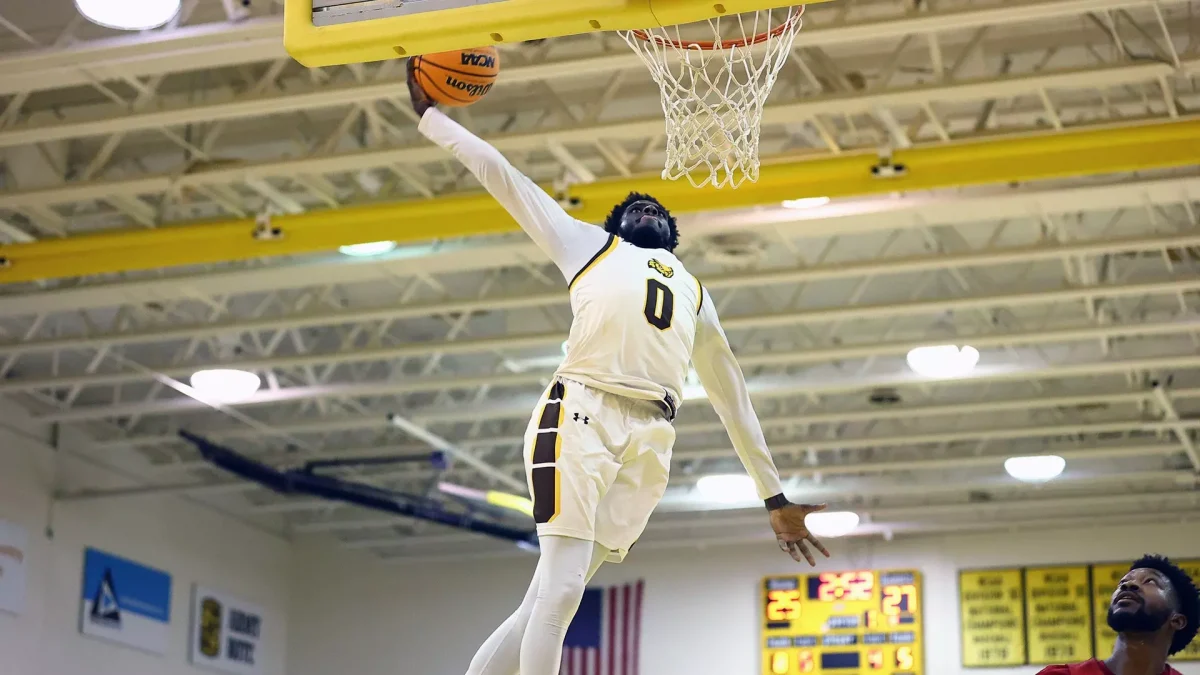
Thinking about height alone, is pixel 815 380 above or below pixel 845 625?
above

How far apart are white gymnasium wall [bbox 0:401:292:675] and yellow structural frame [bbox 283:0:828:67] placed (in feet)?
45.5

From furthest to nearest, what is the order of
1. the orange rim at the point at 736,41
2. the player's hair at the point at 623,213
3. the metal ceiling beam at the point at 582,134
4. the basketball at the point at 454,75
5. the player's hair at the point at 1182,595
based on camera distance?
1. the metal ceiling beam at the point at 582,134
2. the orange rim at the point at 736,41
3. the basketball at the point at 454,75
4. the player's hair at the point at 623,213
5. the player's hair at the point at 1182,595

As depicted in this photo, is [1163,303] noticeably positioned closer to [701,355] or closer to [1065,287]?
[1065,287]

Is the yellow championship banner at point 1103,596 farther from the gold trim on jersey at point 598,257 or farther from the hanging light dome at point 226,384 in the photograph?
the gold trim on jersey at point 598,257

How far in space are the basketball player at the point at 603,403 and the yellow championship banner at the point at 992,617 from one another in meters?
15.9

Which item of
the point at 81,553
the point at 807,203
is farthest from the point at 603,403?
the point at 81,553

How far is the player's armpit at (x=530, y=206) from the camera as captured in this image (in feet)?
19.4

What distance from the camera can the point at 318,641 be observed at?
24.2m

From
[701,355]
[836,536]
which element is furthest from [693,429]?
[701,355]

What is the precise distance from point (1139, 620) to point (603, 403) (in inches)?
77.9

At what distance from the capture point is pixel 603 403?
566cm

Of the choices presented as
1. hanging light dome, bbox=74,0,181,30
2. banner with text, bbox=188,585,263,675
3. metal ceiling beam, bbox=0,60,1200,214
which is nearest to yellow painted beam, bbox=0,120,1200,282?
metal ceiling beam, bbox=0,60,1200,214

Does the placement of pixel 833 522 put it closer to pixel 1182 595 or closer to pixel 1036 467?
pixel 1036 467

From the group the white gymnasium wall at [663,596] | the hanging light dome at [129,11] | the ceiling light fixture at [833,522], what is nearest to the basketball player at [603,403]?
the hanging light dome at [129,11]
